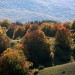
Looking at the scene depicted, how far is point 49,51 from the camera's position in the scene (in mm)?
173125

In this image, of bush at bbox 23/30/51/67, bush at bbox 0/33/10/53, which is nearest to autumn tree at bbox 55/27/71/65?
bush at bbox 23/30/51/67

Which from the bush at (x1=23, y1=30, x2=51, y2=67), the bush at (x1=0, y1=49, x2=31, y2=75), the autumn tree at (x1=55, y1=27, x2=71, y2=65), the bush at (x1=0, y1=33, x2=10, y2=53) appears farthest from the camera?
the bush at (x1=0, y1=33, x2=10, y2=53)

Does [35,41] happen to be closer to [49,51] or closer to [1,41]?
[49,51]

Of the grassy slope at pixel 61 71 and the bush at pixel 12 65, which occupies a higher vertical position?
the bush at pixel 12 65

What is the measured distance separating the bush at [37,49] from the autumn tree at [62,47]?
611 cm

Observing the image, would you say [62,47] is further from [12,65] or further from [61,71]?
[12,65]

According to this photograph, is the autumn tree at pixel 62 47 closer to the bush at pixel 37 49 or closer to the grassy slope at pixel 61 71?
the bush at pixel 37 49

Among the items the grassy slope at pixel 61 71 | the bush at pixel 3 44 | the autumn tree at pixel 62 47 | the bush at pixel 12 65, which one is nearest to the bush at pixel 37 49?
the autumn tree at pixel 62 47

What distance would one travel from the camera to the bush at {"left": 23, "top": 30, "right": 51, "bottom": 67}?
16475 centimetres

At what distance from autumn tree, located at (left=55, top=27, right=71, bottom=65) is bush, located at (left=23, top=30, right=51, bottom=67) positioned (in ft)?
20.0

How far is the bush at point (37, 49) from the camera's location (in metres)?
165

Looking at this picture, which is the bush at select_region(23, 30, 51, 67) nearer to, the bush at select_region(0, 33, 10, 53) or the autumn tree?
the autumn tree

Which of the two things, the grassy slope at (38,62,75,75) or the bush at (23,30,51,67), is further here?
the bush at (23,30,51,67)

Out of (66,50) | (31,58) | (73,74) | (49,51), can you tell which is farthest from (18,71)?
(66,50)
